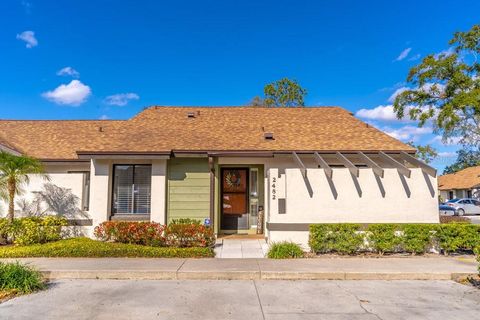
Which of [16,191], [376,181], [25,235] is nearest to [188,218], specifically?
[25,235]

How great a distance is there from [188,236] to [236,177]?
152 inches

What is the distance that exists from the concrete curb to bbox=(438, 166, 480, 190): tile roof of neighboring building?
39.5m

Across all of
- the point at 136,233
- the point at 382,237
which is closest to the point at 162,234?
the point at 136,233

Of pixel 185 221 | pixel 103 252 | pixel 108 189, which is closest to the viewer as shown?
pixel 103 252

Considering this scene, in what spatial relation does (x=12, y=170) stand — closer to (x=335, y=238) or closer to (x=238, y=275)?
(x=238, y=275)

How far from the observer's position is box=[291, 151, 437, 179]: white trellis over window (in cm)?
945

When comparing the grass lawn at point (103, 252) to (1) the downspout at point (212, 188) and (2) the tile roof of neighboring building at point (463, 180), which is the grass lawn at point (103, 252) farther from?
(2) the tile roof of neighboring building at point (463, 180)

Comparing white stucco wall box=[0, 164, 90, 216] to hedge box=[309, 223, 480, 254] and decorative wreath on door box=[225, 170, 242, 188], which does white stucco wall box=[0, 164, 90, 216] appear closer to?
decorative wreath on door box=[225, 170, 242, 188]

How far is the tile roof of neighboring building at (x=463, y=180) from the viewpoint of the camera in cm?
3956

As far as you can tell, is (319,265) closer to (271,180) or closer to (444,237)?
(271,180)

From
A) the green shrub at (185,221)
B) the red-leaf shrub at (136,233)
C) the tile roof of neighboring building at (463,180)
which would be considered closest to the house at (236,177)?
the green shrub at (185,221)

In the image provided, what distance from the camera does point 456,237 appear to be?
8.95 metres

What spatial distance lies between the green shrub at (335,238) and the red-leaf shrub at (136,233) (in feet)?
14.2

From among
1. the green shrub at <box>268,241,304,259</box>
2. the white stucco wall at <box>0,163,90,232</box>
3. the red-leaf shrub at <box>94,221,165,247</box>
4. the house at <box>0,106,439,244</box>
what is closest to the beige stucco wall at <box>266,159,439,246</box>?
the house at <box>0,106,439,244</box>
